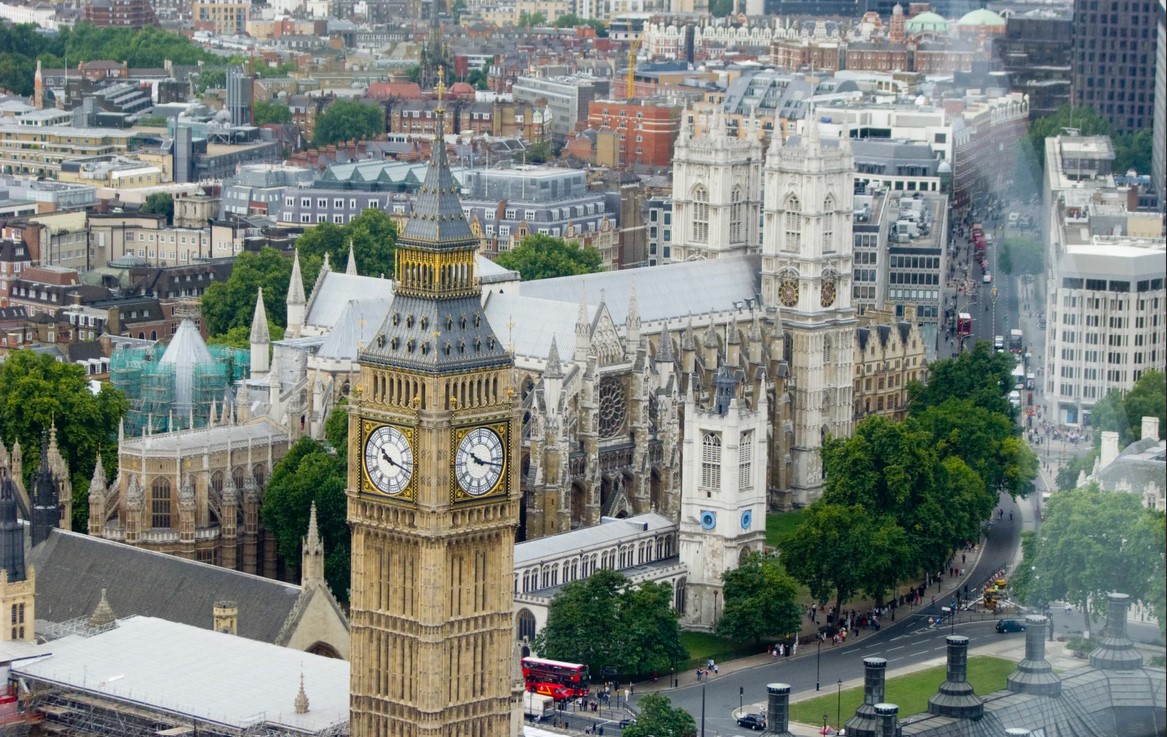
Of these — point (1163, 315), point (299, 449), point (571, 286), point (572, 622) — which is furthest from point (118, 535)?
point (1163, 315)

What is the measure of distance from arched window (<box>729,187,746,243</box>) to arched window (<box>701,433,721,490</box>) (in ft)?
118

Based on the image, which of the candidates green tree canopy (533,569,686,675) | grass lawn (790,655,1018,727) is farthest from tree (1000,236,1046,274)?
green tree canopy (533,569,686,675)

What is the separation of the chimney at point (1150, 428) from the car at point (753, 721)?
59.9m

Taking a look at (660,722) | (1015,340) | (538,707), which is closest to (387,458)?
(660,722)

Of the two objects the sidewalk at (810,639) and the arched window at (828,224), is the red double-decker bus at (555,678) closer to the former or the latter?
the sidewalk at (810,639)

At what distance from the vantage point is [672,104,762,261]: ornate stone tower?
189000 mm

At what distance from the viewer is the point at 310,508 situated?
152875 millimetres

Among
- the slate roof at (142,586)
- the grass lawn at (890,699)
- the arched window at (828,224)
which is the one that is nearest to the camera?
the slate roof at (142,586)

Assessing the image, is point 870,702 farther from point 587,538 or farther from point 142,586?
point 587,538

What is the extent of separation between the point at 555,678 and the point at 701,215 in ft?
→ 176

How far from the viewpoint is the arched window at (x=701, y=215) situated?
623ft

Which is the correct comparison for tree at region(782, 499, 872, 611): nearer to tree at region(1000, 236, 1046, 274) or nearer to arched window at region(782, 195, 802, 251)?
arched window at region(782, 195, 802, 251)

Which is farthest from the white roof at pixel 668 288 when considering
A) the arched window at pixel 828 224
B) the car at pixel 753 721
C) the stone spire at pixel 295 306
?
the car at pixel 753 721

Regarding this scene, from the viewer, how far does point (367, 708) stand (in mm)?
110812
